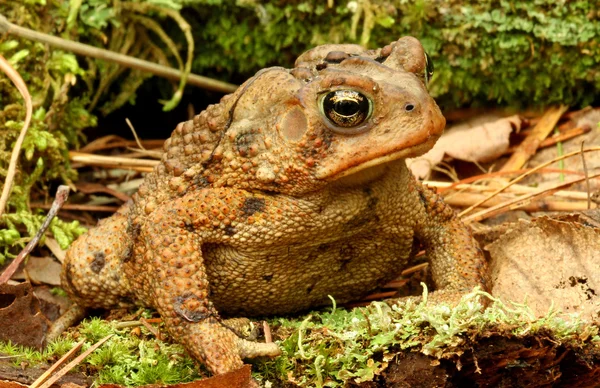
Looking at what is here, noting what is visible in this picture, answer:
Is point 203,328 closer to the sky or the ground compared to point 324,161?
closer to the ground

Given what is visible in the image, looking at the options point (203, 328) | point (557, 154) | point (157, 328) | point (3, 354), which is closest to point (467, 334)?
point (203, 328)

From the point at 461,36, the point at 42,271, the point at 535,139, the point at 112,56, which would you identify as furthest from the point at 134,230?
the point at 535,139

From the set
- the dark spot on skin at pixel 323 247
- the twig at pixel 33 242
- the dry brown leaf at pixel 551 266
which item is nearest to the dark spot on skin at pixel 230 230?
the dark spot on skin at pixel 323 247

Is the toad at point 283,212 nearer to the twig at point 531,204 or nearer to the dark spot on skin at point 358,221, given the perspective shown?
the dark spot on skin at point 358,221

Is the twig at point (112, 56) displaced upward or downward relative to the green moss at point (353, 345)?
upward

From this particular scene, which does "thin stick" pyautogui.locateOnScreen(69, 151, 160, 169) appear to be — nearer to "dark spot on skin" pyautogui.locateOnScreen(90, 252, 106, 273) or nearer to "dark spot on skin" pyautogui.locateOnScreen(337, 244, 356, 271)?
"dark spot on skin" pyautogui.locateOnScreen(90, 252, 106, 273)

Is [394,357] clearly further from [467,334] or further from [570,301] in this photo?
[570,301]

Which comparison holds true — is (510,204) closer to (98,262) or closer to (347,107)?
(347,107)
